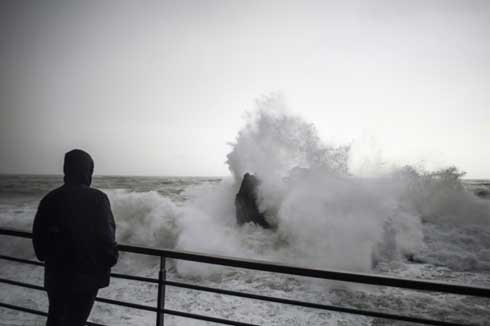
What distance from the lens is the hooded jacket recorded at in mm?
1635

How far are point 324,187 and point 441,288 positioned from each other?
11084 millimetres

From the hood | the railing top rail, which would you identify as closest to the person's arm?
the hood

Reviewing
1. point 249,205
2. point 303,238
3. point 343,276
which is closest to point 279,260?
point 303,238

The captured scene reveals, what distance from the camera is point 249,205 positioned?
45.7 ft

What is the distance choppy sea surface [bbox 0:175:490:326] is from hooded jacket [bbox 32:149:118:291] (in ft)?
10.1

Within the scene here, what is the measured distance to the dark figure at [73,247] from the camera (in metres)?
1.63

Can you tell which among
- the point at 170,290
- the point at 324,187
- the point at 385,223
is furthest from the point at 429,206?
the point at 170,290

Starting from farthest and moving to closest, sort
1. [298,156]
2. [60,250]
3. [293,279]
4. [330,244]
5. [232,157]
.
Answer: [232,157], [298,156], [330,244], [293,279], [60,250]

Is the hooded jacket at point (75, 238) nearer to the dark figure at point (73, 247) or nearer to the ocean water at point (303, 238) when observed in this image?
the dark figure at point (73, 247)

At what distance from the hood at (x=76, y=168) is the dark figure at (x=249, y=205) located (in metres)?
11.7

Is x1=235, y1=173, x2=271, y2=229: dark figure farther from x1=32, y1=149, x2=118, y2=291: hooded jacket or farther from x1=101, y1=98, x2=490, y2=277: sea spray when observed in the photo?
x1=32, y1=149, x2=118, y2=291: hooded jacket

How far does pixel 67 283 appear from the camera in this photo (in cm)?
165

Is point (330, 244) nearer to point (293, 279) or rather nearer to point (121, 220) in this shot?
point (293, 279)

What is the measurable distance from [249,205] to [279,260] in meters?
4.57
